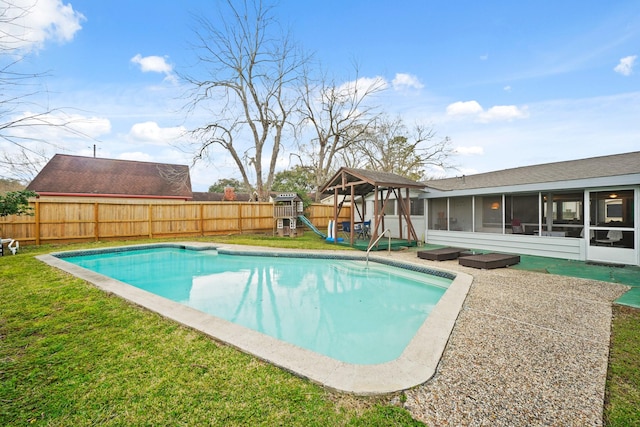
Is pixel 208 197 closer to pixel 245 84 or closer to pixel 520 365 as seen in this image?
pixel 245 84

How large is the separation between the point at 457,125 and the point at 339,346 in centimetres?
1904

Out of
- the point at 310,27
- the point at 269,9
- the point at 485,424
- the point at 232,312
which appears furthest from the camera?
the point at 269,9

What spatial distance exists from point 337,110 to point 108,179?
652 inches

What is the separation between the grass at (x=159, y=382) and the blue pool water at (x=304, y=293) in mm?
1381

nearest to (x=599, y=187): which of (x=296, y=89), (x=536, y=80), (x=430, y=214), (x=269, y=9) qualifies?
(x=430, y=214)

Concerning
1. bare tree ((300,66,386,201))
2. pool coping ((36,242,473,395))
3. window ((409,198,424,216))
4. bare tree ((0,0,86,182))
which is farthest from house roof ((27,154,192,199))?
bare tree ((0,0,86,182))

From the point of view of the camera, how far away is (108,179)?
19469 millimetres

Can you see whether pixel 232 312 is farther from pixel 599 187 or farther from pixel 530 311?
pixel 599 187

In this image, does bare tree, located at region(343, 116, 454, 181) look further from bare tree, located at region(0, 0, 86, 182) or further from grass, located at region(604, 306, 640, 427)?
bare tree, located at region(0, 0, 86, 182)

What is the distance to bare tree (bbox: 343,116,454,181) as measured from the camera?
23.7 m

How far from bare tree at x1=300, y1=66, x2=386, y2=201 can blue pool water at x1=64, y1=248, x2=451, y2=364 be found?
1269cm

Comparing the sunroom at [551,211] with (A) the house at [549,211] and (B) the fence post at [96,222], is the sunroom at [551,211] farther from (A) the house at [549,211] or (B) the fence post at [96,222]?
(B) the fence post at [96,222]

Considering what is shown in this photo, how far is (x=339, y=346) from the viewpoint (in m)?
3.78

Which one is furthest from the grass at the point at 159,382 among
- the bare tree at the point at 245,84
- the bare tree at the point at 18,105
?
the bare tree at the point at 245,84
